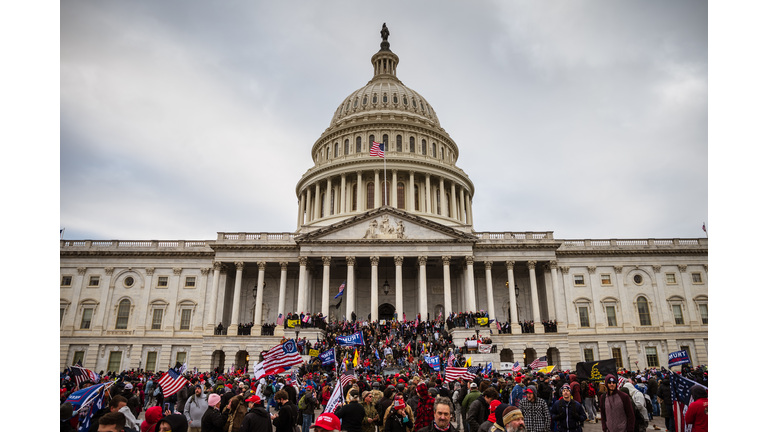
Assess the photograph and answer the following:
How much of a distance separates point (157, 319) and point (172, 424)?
46.1 meters

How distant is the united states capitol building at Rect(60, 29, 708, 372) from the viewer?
4669 centimetres

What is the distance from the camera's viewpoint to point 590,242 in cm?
5238

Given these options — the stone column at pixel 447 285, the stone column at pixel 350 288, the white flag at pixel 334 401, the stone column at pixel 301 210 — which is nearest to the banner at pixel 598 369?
the white flag at pixel 334 401

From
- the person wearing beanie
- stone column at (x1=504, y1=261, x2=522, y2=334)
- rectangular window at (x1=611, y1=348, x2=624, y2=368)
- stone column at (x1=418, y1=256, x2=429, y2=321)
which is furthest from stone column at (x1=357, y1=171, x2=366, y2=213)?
the person wearing beanie

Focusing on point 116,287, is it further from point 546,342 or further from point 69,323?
point 546,342

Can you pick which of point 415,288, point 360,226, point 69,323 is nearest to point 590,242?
point 415,288

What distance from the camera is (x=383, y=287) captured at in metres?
51.8

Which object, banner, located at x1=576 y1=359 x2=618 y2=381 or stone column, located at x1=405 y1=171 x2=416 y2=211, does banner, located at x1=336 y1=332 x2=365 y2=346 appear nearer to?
banner, located at x1=576 y1=359 x2=618 y2=381

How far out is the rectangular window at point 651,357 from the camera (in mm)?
48062

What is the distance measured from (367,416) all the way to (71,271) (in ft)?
168

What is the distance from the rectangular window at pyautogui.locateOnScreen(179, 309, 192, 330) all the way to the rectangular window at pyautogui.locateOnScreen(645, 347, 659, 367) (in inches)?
1798

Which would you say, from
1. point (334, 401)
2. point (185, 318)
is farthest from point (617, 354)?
point (334, 401)

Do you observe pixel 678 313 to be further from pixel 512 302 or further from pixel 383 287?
pixel 383 287

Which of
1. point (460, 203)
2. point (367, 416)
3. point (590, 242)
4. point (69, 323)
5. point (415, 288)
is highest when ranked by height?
point (460, 203)
